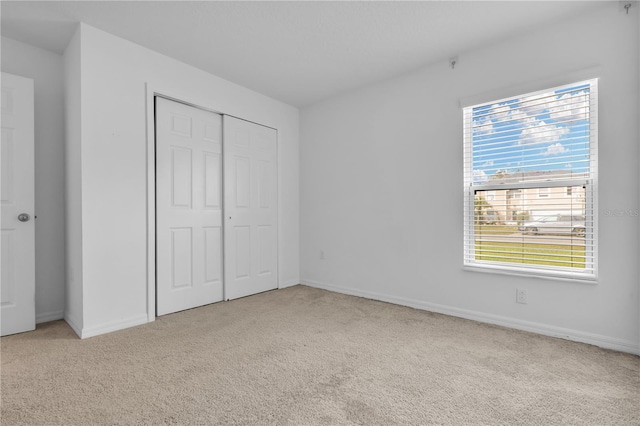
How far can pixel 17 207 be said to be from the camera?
259cm

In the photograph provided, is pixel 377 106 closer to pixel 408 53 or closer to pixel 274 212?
pixel 408 53

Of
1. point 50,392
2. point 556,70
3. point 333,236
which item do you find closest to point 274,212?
point 333,236

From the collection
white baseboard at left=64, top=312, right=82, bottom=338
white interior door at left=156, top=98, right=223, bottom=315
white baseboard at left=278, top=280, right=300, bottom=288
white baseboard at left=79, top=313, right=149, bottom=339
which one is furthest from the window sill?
white baseboard at left=64, top=312, right=82, bottom=338

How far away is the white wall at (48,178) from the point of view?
284cm

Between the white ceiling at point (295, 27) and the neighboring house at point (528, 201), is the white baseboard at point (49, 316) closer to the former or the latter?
the white ceiling at point (295, 27)

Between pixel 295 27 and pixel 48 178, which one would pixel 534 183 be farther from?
pixel 48 178

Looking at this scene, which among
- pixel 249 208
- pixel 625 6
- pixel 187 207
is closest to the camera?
pixel 625 6

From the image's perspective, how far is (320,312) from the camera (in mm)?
3152

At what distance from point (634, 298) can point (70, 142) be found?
4601mm

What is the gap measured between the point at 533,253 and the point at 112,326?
141 inches

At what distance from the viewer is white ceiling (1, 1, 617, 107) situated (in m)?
2.31

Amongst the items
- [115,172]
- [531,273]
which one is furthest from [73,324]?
[531,273]

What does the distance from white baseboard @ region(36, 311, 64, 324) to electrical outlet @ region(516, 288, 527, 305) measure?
4132 mm

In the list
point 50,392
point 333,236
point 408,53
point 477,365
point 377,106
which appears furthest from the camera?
point 333,236
